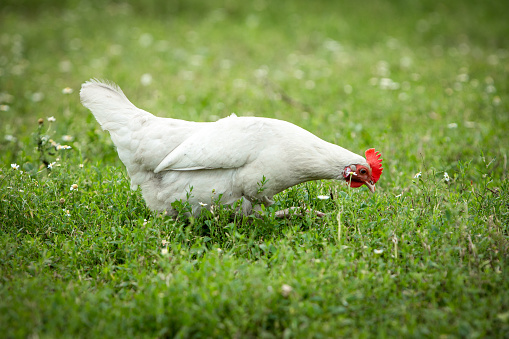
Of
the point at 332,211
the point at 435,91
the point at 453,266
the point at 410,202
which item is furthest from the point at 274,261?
the point at 435,91

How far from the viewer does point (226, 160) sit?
3.48 meters

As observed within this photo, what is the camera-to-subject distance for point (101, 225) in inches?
143

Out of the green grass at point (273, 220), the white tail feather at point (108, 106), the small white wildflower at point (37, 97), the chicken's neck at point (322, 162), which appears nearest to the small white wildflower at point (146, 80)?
the green grass at point (273, 220)

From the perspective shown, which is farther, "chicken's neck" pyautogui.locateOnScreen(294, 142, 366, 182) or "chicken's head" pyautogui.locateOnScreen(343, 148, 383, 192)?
"chicken's head" pyautogui.locateOnScreen(343, 148, 383, 192)

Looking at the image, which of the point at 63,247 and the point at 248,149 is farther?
the point at 248,149

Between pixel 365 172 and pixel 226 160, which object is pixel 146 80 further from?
pixel 365 172

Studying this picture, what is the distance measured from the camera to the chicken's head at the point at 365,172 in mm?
3527

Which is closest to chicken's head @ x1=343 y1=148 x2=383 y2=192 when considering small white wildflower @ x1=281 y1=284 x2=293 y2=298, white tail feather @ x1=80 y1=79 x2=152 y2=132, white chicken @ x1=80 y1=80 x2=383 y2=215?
white chicken @ x1=80 y1=80 x2=383 y2=215

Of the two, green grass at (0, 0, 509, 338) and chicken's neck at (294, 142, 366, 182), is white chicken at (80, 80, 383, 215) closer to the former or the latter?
chicken's neck at (294, 142, 366, 182)

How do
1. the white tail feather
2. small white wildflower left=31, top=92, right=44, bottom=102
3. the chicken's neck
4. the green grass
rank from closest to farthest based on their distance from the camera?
the green grass, the chicken's neck, the white tail feather, small white wildflower left=31, top=92, right=44, bottom=102

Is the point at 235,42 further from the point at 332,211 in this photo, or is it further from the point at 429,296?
the point at 429,296

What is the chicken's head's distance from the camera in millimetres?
3527

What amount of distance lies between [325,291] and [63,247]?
2.03 metres

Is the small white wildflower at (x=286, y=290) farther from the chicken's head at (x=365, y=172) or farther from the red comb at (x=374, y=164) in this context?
the red comb at (x=374, y=164)
